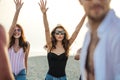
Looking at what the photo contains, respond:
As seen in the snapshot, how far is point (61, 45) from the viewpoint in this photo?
852 centimetres

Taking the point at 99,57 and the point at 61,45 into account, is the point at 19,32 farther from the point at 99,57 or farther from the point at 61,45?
the point at 99,57

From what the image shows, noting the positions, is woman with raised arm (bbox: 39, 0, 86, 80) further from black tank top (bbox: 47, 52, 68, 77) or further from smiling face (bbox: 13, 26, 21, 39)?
smiling face (bbox: 13, 26, 21, 39)

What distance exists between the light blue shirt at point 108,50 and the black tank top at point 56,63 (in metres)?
4.51

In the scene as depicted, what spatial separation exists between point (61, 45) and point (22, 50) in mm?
1350

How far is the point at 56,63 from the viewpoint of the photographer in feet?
27.2

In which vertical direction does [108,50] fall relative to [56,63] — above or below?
above

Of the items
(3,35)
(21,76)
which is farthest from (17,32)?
(3,35)

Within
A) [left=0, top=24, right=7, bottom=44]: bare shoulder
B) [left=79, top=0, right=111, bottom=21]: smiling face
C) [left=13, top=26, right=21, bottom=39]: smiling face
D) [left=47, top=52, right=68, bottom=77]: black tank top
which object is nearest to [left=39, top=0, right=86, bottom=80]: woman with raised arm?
[left=47, top=52, right=68, bottom=77]: black tank top

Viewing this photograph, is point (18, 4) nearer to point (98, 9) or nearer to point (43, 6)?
point (43, 6)

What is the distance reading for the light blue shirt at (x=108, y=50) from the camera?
362cm

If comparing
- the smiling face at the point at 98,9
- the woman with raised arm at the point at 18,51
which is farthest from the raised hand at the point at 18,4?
the smiling face at the point at 98,9

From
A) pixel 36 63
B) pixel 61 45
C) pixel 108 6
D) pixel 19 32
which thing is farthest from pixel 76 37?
pixel 36 63

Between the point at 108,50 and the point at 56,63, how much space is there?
4678 mm

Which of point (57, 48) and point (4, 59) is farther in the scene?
point (57, 48)
